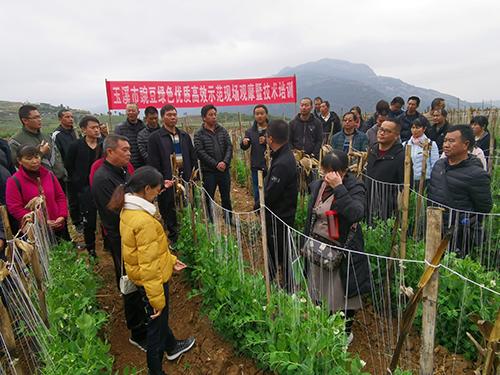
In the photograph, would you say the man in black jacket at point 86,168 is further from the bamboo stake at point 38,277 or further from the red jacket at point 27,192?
the bamboo stake at point 38,277

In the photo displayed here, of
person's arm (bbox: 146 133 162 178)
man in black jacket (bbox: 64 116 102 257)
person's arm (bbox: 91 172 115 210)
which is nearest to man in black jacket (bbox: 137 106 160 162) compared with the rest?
person's arm (bbox: 146 133 162 178)

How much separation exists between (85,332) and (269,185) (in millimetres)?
1872

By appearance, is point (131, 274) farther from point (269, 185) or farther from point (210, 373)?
point (269, 185)

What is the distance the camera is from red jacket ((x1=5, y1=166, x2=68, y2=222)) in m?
3.26

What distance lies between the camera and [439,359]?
101 inches

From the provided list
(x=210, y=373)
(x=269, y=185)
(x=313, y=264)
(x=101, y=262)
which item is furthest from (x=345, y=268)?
(x=101, y=262)

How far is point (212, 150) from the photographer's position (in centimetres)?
474

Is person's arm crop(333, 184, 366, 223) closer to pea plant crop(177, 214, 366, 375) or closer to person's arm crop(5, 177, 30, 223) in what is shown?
pea plant crop(177, 214, 366, 375)

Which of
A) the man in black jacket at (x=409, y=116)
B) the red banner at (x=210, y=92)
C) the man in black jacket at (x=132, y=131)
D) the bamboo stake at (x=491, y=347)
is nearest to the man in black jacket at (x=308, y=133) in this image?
the man in black jacket at (x=409, y=116)

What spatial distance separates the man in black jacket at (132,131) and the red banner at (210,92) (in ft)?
13.7

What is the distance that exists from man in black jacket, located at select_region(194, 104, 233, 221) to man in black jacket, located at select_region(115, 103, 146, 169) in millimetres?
890

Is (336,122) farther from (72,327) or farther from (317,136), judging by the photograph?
(72,327)

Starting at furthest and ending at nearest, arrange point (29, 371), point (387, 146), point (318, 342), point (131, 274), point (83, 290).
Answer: point (387, 146) → point (83, 290) → point (29, 371) → point (131, 274) → point (318, 342)

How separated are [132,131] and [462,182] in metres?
4.26
